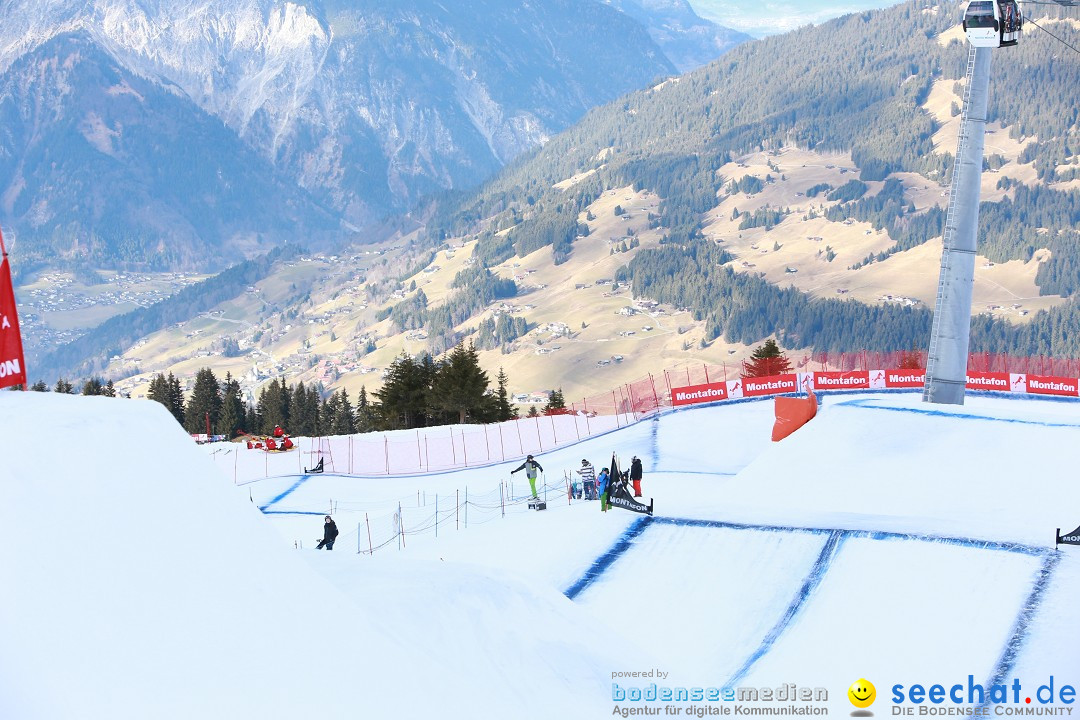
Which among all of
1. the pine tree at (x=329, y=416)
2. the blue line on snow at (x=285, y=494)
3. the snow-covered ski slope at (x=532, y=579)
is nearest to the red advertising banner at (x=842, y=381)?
the snow-covered ski slope at (x=532, y=579)

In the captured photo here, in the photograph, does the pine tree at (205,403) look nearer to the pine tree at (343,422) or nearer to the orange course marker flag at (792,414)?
the pine tree at (343,422)

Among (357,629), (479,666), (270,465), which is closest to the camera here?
(357,629)

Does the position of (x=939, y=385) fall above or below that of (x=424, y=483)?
above

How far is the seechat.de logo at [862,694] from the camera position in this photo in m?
19.5

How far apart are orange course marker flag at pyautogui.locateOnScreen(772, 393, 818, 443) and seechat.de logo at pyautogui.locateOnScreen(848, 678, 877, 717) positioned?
2111cm

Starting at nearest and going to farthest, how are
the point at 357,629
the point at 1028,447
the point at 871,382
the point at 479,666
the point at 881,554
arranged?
the point at 357,629
the point at 479,666
the point at 881,554
the point at 1028,447
the point at 871,382

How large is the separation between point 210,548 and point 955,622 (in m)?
14.6

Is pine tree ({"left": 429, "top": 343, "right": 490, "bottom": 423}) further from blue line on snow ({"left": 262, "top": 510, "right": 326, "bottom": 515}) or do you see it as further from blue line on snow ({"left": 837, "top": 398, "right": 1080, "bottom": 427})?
blue line on snow ({"left": 837, "top": 398, "right": 1080, "bottom": 427})

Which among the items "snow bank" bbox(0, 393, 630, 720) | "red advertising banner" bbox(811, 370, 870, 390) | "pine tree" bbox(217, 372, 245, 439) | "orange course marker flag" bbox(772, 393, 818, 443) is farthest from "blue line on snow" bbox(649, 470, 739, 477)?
"pine tree" bbox(217, 372, 245, 439)

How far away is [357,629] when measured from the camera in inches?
628

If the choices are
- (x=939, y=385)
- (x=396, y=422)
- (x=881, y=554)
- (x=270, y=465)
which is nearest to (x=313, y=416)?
(x=396, y=422)


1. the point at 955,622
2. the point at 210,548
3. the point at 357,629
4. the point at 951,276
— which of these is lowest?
the point at 955,622

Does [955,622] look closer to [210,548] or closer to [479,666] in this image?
[479,666]

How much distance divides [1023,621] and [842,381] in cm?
3426
